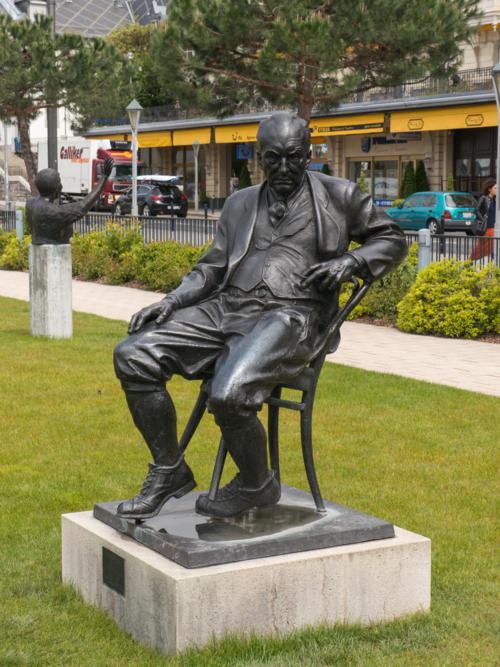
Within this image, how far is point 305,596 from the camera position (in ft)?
14.0

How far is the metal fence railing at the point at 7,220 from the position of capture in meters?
24.9

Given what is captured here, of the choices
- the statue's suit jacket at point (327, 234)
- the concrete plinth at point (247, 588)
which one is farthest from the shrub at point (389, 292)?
the concrete plinth at point (247, 588)

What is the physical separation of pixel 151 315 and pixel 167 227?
50.1 feet

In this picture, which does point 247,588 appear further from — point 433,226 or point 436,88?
point 436,88

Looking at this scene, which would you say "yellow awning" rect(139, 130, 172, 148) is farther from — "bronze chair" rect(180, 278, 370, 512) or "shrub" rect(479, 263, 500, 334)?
"bronze chair" rect(180, 278, 370, 512)

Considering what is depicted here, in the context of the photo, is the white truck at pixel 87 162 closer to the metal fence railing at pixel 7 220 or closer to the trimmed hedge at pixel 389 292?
the metal fence railing at pixel 7 220

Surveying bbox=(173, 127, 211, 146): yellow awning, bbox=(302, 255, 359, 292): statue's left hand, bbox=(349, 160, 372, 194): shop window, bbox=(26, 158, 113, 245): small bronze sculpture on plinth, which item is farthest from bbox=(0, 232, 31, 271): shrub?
bbox=(173, 127, 211, 146): yellow awning

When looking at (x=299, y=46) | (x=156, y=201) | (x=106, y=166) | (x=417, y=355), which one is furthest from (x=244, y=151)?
(x=106, y=166)

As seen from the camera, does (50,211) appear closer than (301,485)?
No

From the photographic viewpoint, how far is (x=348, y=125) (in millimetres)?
40688

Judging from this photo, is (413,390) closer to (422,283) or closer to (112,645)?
(422,283)

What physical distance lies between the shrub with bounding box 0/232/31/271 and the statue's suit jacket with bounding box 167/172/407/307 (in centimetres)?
1748

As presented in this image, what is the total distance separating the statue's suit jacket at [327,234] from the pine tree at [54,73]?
26.1m

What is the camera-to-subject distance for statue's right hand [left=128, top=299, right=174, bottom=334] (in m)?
4.54
